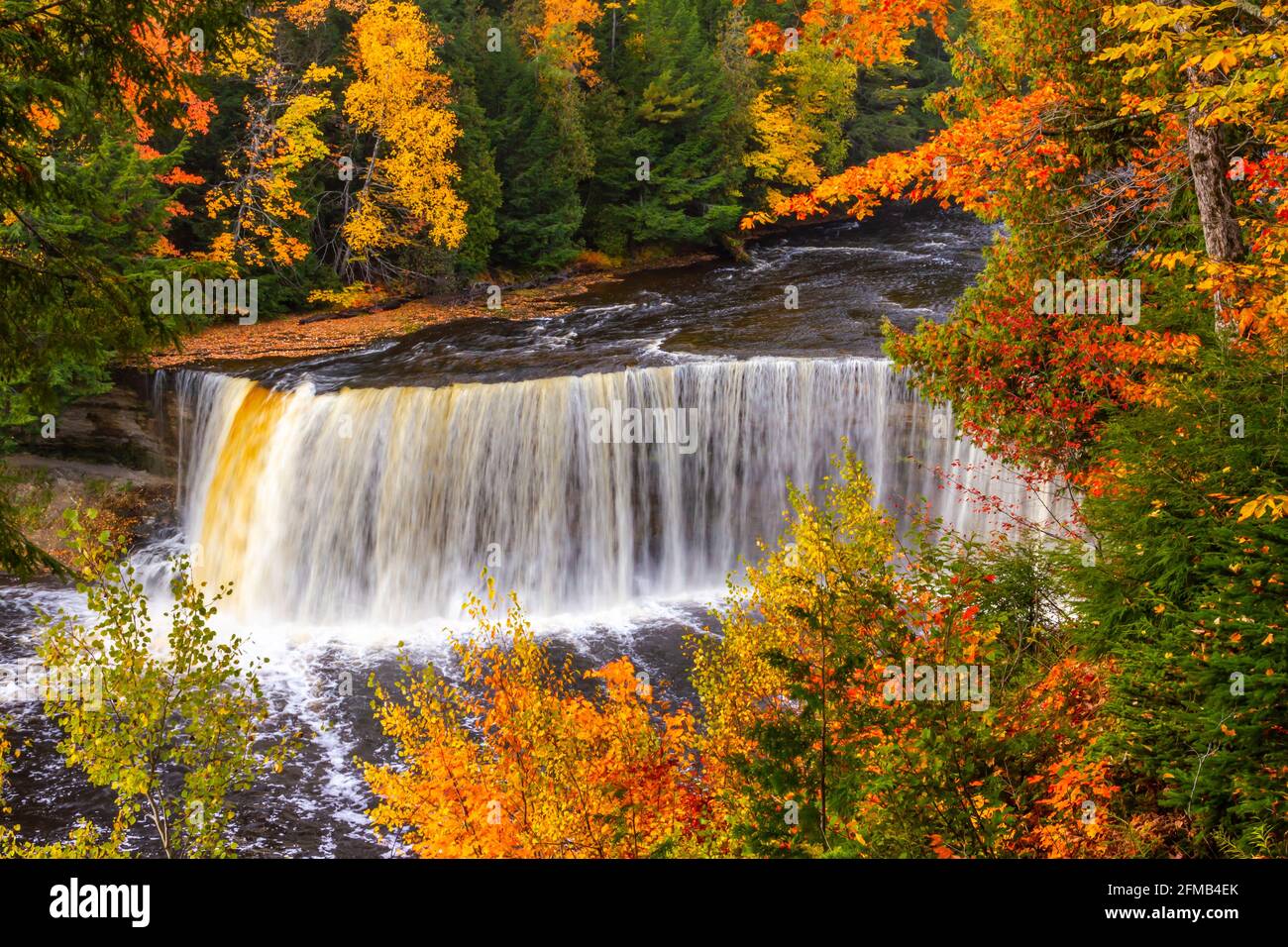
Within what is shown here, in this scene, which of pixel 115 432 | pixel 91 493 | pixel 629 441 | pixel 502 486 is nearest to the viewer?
pixel 502 486

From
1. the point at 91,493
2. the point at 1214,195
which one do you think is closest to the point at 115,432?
the point at 91,493

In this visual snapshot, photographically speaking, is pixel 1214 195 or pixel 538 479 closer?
pixel 1214 195

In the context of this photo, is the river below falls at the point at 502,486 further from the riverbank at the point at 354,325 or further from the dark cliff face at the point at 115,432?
the riverbank at the point at 354,325

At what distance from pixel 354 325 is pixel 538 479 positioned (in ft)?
28.3

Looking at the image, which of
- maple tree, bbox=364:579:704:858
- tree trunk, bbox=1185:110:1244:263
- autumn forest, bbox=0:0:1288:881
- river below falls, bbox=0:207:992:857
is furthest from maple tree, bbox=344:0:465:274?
tree trunk, bbox=1185:110:1244:263

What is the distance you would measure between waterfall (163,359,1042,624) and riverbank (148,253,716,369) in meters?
2.90

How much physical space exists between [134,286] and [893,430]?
44.3 ft

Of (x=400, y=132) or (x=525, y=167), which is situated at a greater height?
(x=525, y=167)

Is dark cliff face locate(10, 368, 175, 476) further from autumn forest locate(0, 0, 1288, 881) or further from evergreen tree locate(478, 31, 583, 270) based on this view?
evergreen tree locate(478, 31, 583, 270)

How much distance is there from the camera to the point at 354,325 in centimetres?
2452

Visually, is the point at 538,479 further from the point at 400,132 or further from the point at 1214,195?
the point at 1214,195

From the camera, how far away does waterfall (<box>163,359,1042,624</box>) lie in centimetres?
1773

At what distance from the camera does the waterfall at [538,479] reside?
Answer: 17.7 meters
